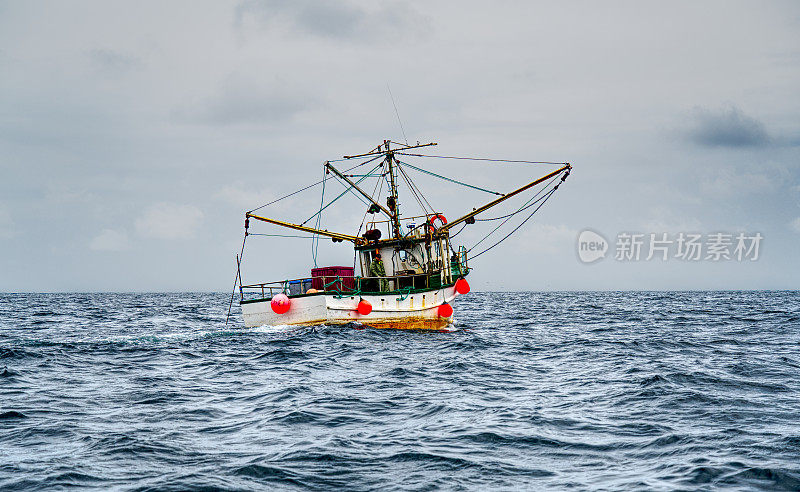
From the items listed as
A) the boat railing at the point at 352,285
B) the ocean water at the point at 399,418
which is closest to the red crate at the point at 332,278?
the boat railing at the point at 352,285

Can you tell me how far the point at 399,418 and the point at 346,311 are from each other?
17.3 m

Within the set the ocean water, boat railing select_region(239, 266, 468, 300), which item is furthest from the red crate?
the ocean water

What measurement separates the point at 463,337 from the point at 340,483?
19432 mm

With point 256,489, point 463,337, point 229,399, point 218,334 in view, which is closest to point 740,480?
point 256,489

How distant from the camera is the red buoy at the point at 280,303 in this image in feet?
88.8

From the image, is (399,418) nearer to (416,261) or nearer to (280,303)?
(280,303)

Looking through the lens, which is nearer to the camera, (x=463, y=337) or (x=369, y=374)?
(x=369, y=374)

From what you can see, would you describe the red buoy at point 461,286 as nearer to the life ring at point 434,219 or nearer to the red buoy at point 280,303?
the life ring at point 434,219

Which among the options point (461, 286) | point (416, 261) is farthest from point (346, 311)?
point (461, 286)

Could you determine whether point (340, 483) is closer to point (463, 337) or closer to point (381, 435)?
point (381, 435)

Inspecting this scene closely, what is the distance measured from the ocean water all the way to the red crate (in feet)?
25.3

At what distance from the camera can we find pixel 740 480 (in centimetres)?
752

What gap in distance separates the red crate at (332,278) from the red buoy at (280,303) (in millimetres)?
2086

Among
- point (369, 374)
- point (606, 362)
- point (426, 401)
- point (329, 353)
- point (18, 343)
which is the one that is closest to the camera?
point (426, 401)
